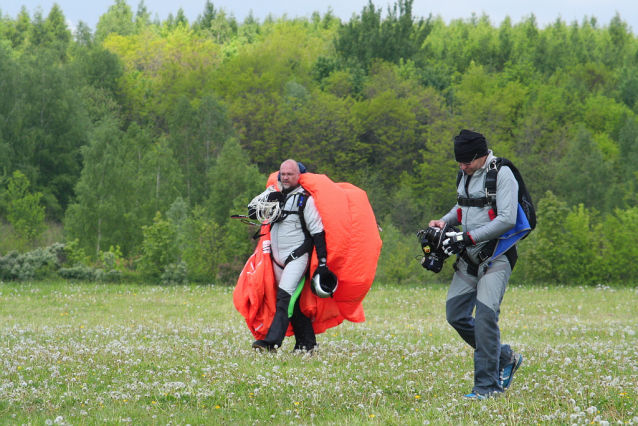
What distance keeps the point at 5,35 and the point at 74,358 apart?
365 ft

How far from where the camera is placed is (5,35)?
350 feet

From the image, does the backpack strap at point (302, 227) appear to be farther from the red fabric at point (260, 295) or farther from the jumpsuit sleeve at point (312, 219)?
the red fabric at point (260, 295)

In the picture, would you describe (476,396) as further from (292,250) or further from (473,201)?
(292,250)

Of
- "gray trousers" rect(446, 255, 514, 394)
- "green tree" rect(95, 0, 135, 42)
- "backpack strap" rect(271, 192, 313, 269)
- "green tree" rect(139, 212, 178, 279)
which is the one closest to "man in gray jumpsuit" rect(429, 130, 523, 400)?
"gray trousers" rect(446, 255, 514, 394)

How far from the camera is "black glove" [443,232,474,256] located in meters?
6.37

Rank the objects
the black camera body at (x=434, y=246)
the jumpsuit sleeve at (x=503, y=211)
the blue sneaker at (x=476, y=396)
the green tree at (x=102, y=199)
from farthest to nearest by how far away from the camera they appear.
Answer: the green tree at (x=102, y=199) < the black camera body at (x=434, y=246) < the jumpsuit sleeve at (x=503, y=211) < the blue sneaker at (x=476, y=396)

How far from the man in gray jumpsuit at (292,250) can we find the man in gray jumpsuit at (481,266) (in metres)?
2.29

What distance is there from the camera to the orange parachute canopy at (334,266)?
28.8 ft

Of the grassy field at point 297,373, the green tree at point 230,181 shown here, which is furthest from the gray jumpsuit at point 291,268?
the green tree at point 230,181

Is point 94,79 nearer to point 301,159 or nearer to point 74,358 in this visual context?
point 301,159

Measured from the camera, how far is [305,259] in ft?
28.9

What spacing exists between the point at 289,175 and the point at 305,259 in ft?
3.49

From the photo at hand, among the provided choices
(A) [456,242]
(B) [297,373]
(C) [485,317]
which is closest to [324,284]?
(B) [297,373]

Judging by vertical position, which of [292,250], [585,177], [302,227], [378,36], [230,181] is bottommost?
[585,177]
